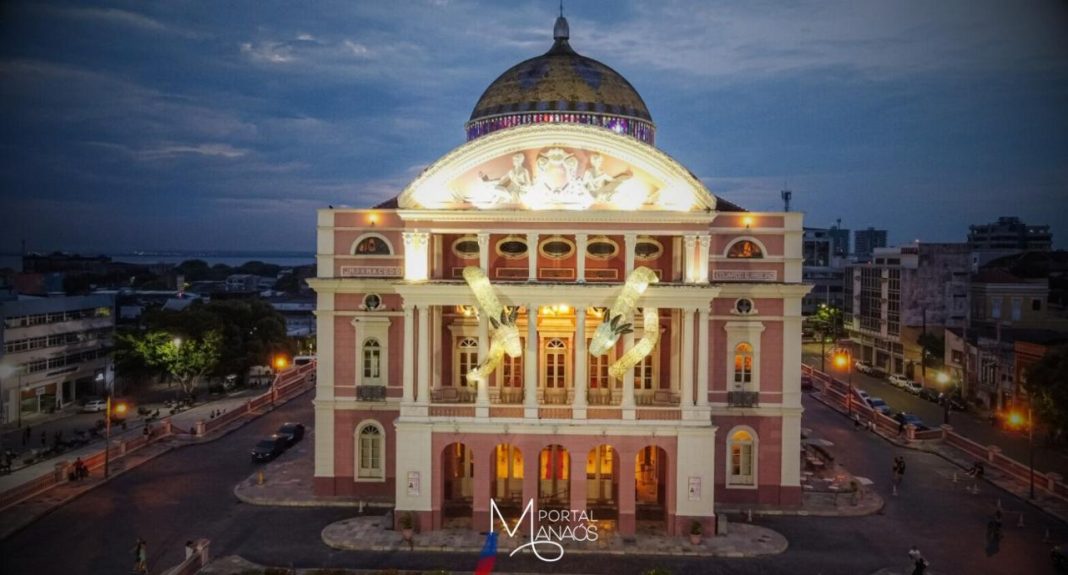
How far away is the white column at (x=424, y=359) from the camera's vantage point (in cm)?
3325

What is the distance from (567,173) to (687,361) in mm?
9025

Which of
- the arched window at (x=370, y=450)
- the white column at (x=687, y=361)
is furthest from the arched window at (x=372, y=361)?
the white column at (x=687, y=361)

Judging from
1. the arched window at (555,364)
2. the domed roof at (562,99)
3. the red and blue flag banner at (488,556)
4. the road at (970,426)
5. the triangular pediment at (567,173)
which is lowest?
the red and blue flag banner at (488,556)

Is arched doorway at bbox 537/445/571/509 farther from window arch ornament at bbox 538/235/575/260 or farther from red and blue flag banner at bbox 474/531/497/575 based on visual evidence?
window arch ornament at bbox 538/235/575/260

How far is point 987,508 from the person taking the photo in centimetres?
3650

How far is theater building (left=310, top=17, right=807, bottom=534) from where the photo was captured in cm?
3284

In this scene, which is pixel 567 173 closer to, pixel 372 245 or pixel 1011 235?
pixel 372 245

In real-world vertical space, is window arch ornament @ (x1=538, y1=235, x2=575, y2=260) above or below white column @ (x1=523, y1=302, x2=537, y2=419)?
above

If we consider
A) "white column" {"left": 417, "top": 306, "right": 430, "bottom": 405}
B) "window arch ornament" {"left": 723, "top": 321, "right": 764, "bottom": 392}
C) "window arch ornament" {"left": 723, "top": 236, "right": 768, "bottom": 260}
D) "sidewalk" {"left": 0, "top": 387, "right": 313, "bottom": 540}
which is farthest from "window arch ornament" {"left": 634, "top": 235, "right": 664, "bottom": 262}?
"sidewalk" {"left": 0, "top": 387, "right": 313, "bottom": 540}

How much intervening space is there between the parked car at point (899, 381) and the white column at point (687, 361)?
1695 inches

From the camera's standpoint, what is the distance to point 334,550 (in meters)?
31.0

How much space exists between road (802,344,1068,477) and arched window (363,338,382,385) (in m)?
33.6

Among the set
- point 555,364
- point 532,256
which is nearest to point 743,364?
point 555,364

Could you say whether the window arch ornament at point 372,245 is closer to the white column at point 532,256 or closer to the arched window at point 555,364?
the white column at point 532,256
